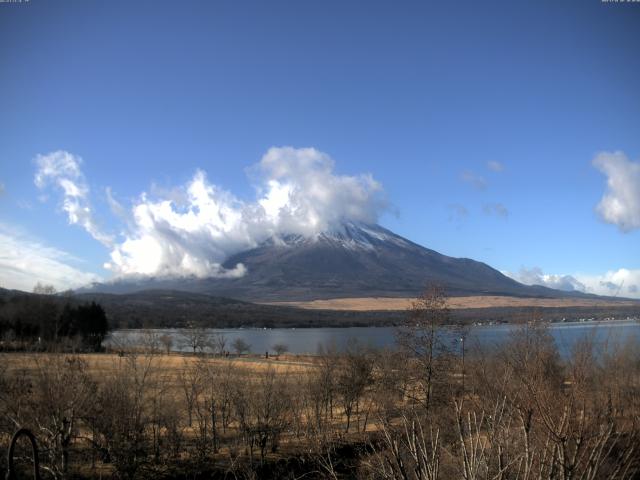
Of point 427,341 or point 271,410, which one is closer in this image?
point 271,410

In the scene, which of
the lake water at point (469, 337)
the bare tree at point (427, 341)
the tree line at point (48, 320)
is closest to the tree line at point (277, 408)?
the bare tree at point (427, 341)

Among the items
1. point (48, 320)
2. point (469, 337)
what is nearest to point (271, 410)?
point (469, 337)

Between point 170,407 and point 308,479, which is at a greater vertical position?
point 170,407

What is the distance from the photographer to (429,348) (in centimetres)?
2367

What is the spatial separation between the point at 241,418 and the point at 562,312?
180864 millimetres

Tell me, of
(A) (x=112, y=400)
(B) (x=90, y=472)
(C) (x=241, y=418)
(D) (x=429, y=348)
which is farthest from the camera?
(D) (x=429, y=348)

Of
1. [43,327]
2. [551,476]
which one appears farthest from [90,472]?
[43,327]

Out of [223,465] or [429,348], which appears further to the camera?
[429,348]

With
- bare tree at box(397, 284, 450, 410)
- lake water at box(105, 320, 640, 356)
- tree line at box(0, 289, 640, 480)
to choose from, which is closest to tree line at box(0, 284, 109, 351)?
lake water at box(105, 320, 640, 356)

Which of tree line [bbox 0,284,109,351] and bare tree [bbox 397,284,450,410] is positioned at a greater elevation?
bare tree [bbox 397,284,450,410]

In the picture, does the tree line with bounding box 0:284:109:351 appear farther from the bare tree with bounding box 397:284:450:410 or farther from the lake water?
the bare tree with bounding box 397:284:450:410

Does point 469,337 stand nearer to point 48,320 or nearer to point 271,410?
point 271,410

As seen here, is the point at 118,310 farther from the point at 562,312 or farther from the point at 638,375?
the point at 638,375

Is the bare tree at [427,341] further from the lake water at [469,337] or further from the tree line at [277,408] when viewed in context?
the lake water at [469,337]
